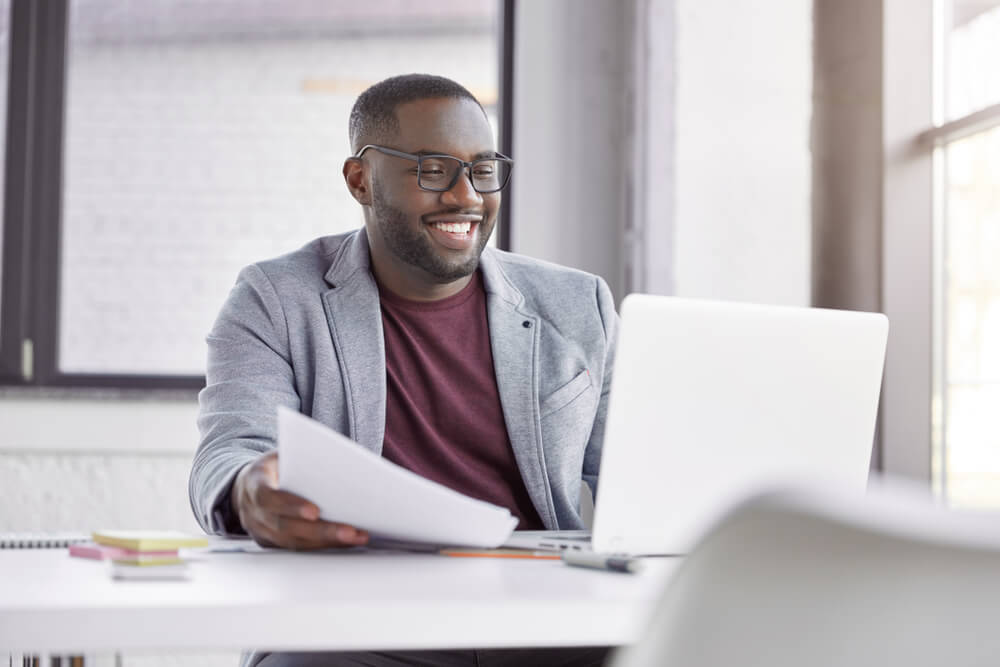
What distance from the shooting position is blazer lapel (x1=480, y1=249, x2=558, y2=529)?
1.61m

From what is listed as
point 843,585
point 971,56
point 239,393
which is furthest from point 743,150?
point 843,585

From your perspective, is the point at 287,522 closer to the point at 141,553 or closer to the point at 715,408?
the point at 141,553

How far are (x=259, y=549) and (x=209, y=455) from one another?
0.84 ft

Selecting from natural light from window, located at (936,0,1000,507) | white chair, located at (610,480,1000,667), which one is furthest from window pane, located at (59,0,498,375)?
white chair, located at (610,480,1000,667)

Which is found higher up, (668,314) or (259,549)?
(668,314)

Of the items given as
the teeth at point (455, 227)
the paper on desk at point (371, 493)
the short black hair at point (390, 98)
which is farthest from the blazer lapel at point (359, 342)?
the paper on desk at point (371, 493)

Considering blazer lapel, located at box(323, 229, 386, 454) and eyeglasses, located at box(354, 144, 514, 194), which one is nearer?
blazer lapel, located at box(323, 229, 386, 454)

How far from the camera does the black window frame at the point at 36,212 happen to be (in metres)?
2.91

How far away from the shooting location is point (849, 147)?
2648mm

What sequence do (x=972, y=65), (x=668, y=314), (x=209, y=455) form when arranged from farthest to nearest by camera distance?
(x=972, y=65)
(x=209, y=455)
(x=668, y=314)

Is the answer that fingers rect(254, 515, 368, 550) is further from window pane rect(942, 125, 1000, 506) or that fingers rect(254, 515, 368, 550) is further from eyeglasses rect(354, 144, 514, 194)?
window pane rect(942, 125, 1000, 506)

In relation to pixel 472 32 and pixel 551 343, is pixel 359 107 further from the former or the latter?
pixel 472 32

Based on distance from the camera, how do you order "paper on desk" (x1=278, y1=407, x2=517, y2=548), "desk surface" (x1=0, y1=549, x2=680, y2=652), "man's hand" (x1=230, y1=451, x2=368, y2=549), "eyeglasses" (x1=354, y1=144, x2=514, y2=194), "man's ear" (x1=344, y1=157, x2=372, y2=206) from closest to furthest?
1. "desk surface" (x1=0, y1=549, x2=680, y2=652)
2. "paper on desk" (x1=278, y1=407, x2=517, y2=548)
3. "man's hand" (x1=230, y1=451, x2=368, y2=549)
4. "eyeglasses" (x1=354, y1=144, x2=514, y2=194)
5. "man's ear" (x1=344, y1=157, x2=372, y2=206)

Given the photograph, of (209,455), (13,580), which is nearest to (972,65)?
(209,455)
